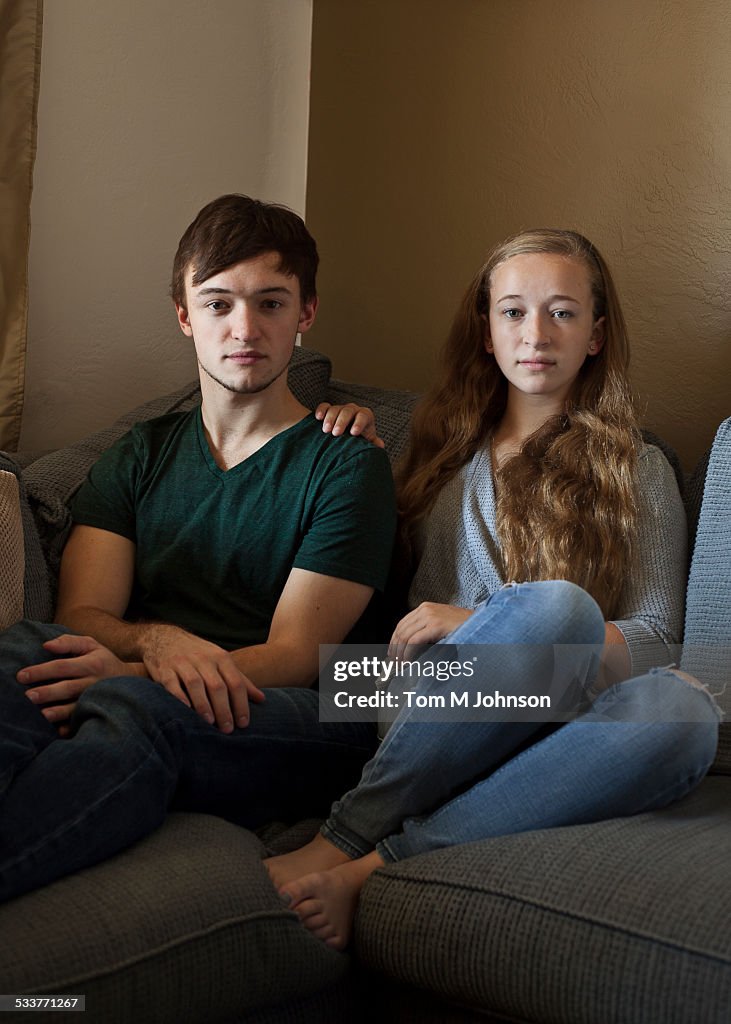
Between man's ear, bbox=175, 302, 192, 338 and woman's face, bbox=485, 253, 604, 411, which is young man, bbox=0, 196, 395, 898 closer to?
man's ear, bbox=175, 302, 192, 338

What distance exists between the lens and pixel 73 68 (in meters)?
2.34

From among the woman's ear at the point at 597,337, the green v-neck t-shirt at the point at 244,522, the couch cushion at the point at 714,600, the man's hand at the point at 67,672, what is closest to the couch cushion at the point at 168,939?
the man's hand at the point at 67,672

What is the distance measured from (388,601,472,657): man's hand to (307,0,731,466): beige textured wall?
33.5 inches

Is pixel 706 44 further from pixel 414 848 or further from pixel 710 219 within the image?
pixel 414 848

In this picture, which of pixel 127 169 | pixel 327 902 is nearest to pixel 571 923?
pixel 327 902

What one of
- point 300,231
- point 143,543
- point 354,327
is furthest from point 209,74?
point 143,543

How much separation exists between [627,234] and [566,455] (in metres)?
0.70

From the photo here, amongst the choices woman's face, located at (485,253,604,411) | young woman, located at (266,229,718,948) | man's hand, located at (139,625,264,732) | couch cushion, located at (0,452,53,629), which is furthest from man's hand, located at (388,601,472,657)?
couch cushion, located at (0,452,53,629)

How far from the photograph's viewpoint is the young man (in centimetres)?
142

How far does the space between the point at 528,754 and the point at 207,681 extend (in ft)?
1.35

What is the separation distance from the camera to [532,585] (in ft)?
4.91

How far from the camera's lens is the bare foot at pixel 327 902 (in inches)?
51.6

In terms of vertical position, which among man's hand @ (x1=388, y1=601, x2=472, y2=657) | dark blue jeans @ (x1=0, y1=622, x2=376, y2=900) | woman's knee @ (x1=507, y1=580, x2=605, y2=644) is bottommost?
dark blue jeans @ (x1=0, y1=622, x2=376, y2=900)

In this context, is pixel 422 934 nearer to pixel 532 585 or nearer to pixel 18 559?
pixel 532 585
